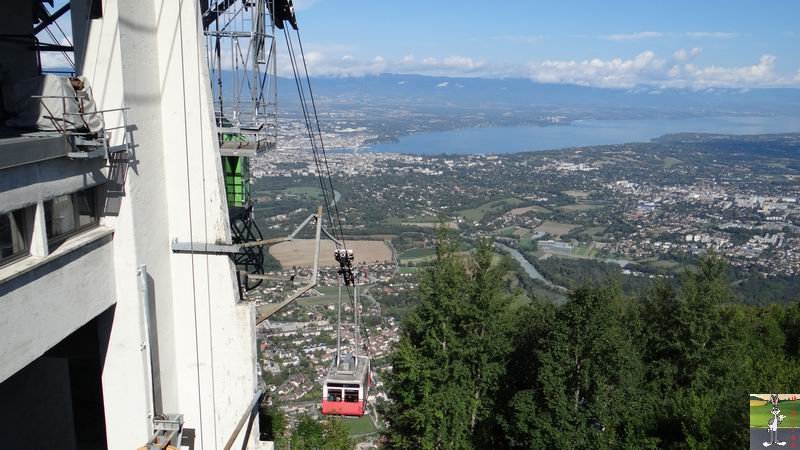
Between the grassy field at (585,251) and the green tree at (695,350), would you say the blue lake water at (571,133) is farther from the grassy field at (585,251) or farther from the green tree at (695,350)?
the green tree at (695,350)

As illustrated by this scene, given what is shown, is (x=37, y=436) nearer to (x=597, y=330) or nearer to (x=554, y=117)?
(x=597, y=330)

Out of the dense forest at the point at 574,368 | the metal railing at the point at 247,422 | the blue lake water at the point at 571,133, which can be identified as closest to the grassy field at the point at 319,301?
the dense forest at the point at 574,368

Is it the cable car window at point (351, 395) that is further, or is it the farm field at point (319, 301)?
the farm field at point (319, 301)

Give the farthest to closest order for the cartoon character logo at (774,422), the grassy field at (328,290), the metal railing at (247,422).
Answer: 1. the grassy field at (328,290)
2. the cartoon character logo at (774,422)
3. the metal railing at (247,422)

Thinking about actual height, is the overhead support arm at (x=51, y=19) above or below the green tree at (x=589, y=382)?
above

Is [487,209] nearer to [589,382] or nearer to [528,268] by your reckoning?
[528,268]

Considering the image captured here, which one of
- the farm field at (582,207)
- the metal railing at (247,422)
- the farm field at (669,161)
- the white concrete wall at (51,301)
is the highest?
the white concrete wall at (51,301)

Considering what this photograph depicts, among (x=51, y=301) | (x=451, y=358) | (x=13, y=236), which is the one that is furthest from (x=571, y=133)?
(x=13, y=236)

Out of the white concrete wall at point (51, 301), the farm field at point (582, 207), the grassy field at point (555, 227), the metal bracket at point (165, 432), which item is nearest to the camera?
the white concrete wall at point (51, 301)
